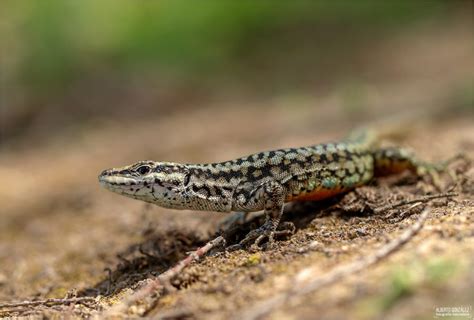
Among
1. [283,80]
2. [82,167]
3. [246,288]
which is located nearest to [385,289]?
[246,288]

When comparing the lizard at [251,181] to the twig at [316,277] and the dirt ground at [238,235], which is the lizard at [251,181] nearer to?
the dirt ground at [238,235]

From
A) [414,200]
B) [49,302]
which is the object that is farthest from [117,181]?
[414,200]

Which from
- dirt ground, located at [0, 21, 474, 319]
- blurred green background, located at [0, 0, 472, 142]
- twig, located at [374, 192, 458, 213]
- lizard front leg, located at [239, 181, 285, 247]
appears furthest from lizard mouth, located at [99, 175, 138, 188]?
blurred green background, located at [0, 0, 472, 142]

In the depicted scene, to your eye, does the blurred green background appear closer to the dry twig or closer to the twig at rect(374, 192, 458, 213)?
the twig at rect(374, 192, 458, 213)

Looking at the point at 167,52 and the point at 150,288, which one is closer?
the point at 150,288

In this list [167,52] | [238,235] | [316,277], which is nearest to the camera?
[316,277]

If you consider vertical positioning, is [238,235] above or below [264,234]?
above

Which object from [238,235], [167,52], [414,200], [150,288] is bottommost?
[150,288]

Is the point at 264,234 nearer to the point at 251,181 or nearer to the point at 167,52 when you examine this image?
the point at 251,181
